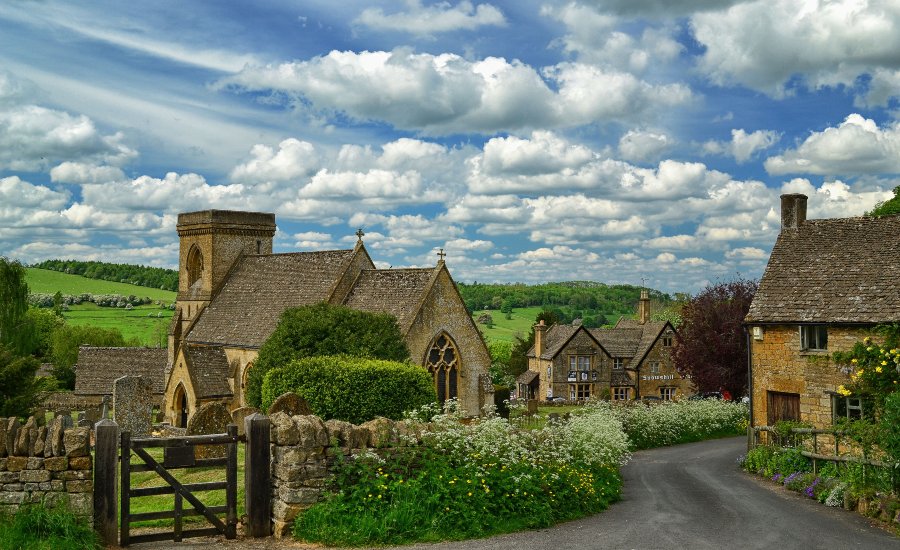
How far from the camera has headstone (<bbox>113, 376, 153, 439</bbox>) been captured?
120ft

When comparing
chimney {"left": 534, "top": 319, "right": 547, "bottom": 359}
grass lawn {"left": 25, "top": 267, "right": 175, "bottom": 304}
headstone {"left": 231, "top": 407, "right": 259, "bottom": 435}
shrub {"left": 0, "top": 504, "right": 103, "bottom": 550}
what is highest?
grass lawn {"left": 25, "top": 267, "right": 175, "bottom": 304}

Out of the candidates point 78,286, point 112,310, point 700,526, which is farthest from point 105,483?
point 78,286

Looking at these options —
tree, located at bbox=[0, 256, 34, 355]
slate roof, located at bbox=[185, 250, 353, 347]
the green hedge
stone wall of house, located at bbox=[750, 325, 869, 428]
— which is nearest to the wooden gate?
the green hedge

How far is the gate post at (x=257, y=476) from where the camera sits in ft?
45.4

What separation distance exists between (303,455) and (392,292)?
23.9 metres

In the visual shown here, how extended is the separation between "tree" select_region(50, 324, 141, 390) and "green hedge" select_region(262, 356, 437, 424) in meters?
60.3

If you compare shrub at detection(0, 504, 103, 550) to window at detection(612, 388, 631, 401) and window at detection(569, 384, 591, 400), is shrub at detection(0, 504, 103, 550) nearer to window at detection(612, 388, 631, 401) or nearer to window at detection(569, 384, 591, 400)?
window at detection(569, 384, 591, 400)

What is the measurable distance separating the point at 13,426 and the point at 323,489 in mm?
5004

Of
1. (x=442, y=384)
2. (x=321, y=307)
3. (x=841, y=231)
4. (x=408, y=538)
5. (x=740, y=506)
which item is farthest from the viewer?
(x=442, y=384)

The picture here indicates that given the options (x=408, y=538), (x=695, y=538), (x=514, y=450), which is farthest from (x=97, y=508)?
(x=695, y=538)

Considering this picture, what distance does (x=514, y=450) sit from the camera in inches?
634

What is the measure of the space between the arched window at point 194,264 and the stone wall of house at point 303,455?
130ft

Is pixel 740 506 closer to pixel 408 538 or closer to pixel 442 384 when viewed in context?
pixel 408 538

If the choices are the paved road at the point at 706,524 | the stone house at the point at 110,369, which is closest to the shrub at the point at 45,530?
the paved road at the point at 706,524
